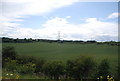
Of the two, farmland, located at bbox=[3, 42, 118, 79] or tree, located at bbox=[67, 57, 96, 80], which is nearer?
tree, located at bbox=[67, 57, 96, 80]

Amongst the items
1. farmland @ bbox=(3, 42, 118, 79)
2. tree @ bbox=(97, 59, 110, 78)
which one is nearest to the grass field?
farmland @ bbox=(3, 42, 118, 79)

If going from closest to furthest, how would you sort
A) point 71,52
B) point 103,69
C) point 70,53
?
point 103,69
point 70,53
point 71,52

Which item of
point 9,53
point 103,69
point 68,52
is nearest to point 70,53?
point 68,52

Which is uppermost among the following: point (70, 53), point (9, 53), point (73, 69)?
point (9, 53)

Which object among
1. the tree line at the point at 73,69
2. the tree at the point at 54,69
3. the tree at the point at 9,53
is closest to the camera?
the tree at the point at 54,69

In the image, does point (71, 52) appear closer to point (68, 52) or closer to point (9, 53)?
point (68, 52)

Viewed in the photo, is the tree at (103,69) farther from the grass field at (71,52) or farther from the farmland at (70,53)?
the grass field at (71,52)

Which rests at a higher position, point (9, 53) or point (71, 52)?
point (9, 53)

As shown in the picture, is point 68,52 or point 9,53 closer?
point 9,53

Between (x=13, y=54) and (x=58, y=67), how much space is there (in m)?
11.5

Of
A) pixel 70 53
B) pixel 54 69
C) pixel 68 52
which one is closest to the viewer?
pixel 54 69

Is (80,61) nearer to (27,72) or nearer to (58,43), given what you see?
(27,72)

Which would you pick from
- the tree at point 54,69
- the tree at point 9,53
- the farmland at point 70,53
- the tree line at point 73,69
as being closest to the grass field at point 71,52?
the farmland at point 70,53

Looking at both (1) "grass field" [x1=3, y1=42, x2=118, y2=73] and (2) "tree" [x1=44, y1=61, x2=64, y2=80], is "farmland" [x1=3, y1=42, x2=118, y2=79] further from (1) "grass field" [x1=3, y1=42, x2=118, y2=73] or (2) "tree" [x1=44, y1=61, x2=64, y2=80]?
(2) "tree" [x1=44, y1=61, x2=64, y2=80]
